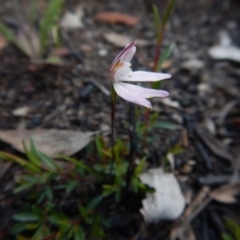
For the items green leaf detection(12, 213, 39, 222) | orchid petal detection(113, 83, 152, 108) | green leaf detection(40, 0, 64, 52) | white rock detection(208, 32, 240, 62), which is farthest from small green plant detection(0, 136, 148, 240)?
white rock detection(208, 32, 240, 62)

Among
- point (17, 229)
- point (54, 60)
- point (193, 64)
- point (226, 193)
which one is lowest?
point (17, 229)

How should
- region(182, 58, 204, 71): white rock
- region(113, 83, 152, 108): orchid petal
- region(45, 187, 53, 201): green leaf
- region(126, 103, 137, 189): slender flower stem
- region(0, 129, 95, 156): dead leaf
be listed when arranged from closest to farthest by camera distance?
region(113, 83, 152, 108): orchid petal < region(126, 103, 137, 189): slender flower stem < region(45, 187, 53, 201): green leaf < region(0, 129, 95, 156): dead leaf < region(182, 58, 204, 71): white rock

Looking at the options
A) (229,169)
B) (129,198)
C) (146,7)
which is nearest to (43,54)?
(146,7)

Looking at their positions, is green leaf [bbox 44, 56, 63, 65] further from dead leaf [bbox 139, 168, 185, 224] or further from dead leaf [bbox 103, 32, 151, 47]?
dead leaf [bbox 139, 168, 185, 224]

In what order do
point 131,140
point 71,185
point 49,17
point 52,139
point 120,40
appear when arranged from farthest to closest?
point 120,40
point 49,17
point 52,139
point 71,185
point 131,140

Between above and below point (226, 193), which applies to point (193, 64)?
above

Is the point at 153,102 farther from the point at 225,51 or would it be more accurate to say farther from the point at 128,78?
the point at 128,78

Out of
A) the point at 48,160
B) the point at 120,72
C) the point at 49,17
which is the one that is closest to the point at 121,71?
the point at 120,72
